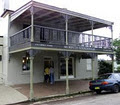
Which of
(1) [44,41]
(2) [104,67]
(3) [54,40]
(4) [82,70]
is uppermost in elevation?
(3) [54,40]

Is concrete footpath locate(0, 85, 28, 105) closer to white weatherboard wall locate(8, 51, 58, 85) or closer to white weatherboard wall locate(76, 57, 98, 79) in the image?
white weatherboard wall locate(8, 51, 58, 85)

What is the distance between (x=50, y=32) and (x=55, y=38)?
804mm

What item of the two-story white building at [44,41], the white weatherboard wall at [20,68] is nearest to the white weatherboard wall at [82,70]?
the two-story white building at [44,41]

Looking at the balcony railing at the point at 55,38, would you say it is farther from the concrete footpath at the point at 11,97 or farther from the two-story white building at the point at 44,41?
the concrete footpath at the point at 11,97

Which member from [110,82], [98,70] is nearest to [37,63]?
[110,82]

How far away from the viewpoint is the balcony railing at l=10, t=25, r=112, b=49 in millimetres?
14513

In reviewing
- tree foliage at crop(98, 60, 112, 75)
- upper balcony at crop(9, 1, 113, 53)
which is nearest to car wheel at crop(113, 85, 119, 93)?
upper balcony at crop(9, 1, 113, 53)

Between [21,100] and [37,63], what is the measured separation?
6749 mm

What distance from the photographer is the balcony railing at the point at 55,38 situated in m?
14.5

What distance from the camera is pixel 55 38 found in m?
16.7

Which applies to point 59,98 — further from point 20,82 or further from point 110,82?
point 20,82

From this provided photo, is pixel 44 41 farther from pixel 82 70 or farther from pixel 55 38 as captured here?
pixel 82 70

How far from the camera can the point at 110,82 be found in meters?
13.2

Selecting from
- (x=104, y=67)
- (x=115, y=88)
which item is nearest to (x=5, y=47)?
(x=115, y=88)
